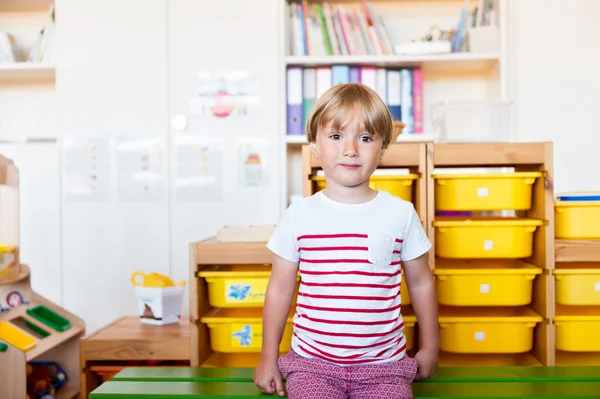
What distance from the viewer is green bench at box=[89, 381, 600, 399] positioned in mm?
1238

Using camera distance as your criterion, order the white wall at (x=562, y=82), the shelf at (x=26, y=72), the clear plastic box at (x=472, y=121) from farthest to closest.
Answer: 1. the shelf at (x=26, y=72)
2. the white wall at (x=562, y=82)
3. the clear plastic box at (x=472, y=121)

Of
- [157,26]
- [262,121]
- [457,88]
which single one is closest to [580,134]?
[457,88]

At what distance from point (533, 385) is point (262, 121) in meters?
1.56

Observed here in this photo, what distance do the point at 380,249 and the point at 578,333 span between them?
3.13 feet

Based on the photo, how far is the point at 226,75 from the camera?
8.28 feet

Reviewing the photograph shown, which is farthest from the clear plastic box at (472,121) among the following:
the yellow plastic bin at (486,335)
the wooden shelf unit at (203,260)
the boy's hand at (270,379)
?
the boy's hand at (270,379)

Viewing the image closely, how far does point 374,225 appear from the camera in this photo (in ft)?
4.02

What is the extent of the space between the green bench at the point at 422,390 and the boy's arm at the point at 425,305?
69 mm

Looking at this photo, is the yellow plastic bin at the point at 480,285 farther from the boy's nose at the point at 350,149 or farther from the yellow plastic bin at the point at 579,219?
the boy's nose at the point at 350,149

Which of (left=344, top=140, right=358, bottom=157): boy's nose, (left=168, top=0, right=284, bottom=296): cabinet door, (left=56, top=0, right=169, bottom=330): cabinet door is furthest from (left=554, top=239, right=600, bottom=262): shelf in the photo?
(left=56, top=0, right=169, bottom=330): cabinet door

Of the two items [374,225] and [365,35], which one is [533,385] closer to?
[374,225]

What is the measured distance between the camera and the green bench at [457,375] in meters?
1.37

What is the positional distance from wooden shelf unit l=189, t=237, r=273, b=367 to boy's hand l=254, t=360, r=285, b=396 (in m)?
0.52

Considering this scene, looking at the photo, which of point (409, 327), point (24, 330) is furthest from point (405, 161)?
point (24, 330)
